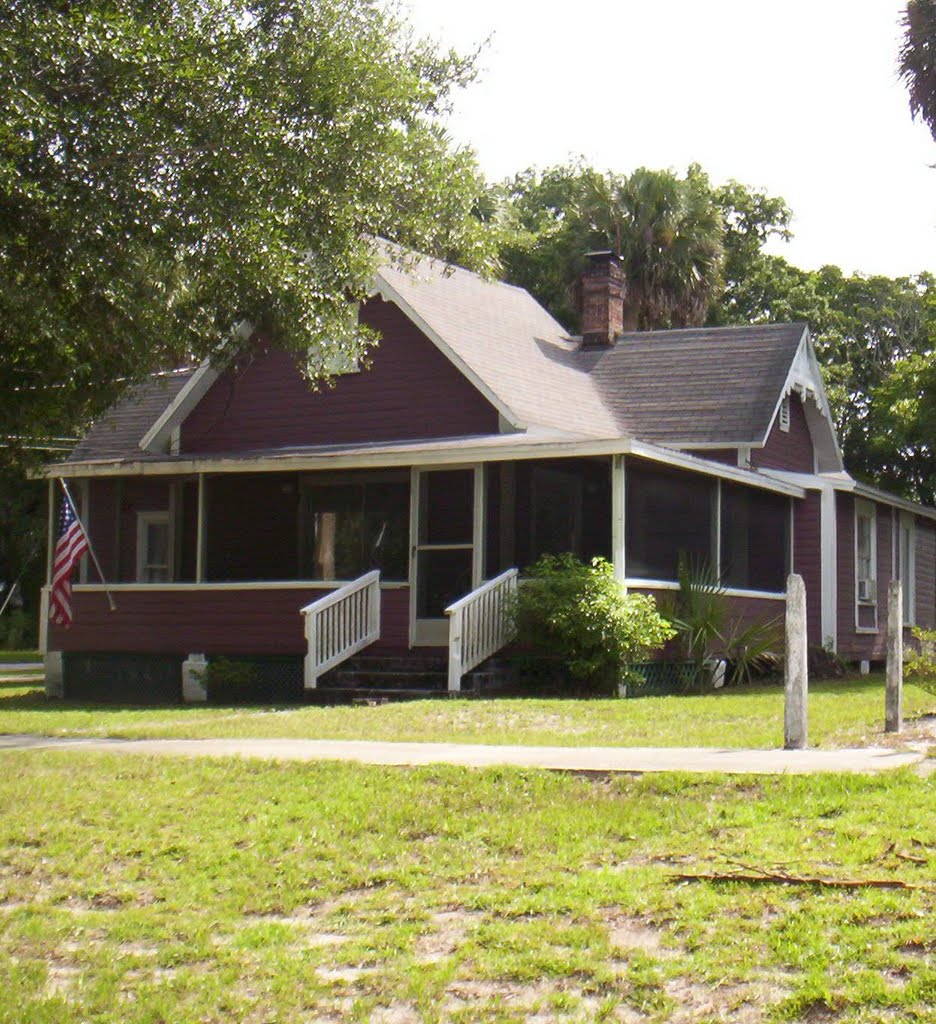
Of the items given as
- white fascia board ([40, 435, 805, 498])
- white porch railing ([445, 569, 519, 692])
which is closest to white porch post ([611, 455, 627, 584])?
white fascia board ([40, 435, 805, 498])

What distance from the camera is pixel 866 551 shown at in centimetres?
2727

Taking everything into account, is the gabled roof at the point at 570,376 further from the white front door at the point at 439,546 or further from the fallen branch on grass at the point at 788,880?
the fallen branch on grass at the point at 788,880

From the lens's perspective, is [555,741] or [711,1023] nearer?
[711,1023]

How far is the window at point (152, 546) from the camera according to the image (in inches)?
1016

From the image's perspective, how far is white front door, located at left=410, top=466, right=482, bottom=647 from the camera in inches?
835

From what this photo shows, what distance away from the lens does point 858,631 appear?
2638cm

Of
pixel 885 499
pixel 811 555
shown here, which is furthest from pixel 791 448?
pixel 885 499

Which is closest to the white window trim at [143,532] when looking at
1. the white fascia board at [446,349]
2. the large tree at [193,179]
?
the white fascia board at [446,349]

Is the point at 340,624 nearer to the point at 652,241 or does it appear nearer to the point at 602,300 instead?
the point at 602,300


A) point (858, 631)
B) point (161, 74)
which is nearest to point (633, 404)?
point (858, 631)

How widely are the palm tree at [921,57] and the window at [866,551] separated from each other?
21.1 feet

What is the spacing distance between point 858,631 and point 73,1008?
21090 millimetres

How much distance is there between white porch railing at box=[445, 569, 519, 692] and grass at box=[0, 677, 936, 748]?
0.88 m

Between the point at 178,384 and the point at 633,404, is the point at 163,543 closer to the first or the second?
the point at 178,384
